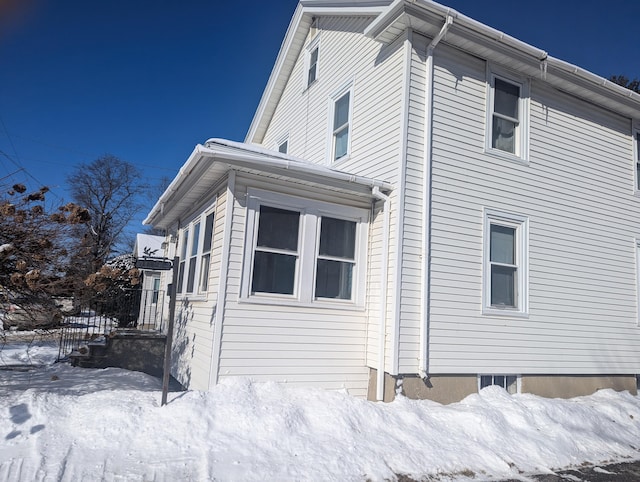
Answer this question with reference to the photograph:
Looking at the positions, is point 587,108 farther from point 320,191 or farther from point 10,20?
point 10,20

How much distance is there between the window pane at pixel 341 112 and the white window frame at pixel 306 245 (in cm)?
270

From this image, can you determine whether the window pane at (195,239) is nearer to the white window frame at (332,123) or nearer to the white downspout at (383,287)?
the white window frame at (332,123)

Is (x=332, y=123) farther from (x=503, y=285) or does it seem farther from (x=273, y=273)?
(x=503, y=285)

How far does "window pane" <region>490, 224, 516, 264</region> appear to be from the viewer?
26.1 feet

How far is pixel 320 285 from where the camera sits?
721 centimetres

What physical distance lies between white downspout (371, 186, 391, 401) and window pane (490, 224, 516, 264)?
80.0 inches

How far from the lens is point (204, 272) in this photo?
7633 millimetres

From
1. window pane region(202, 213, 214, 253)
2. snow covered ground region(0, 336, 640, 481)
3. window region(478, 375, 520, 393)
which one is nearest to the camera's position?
snow covered ground region(0, 336, 640, 481)

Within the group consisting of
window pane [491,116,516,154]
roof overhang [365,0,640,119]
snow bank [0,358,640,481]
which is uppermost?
roof overhang [365,0,640,119]

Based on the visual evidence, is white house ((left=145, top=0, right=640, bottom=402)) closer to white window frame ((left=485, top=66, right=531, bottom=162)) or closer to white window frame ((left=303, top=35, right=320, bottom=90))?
→ white window frame ((left=485, top=66, right=531, bottom=162))

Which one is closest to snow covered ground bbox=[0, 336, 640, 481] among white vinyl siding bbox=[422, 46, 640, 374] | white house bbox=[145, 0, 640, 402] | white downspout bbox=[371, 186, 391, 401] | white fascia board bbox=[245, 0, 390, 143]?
white downspout bbox=[371, 186, 391, 401]

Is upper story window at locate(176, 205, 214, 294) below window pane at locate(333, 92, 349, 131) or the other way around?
below

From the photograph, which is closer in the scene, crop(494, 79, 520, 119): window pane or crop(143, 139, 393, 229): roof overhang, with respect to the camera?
crop(143, 139, 393, 229): roof overhang

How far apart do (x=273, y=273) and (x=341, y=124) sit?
4.03m
